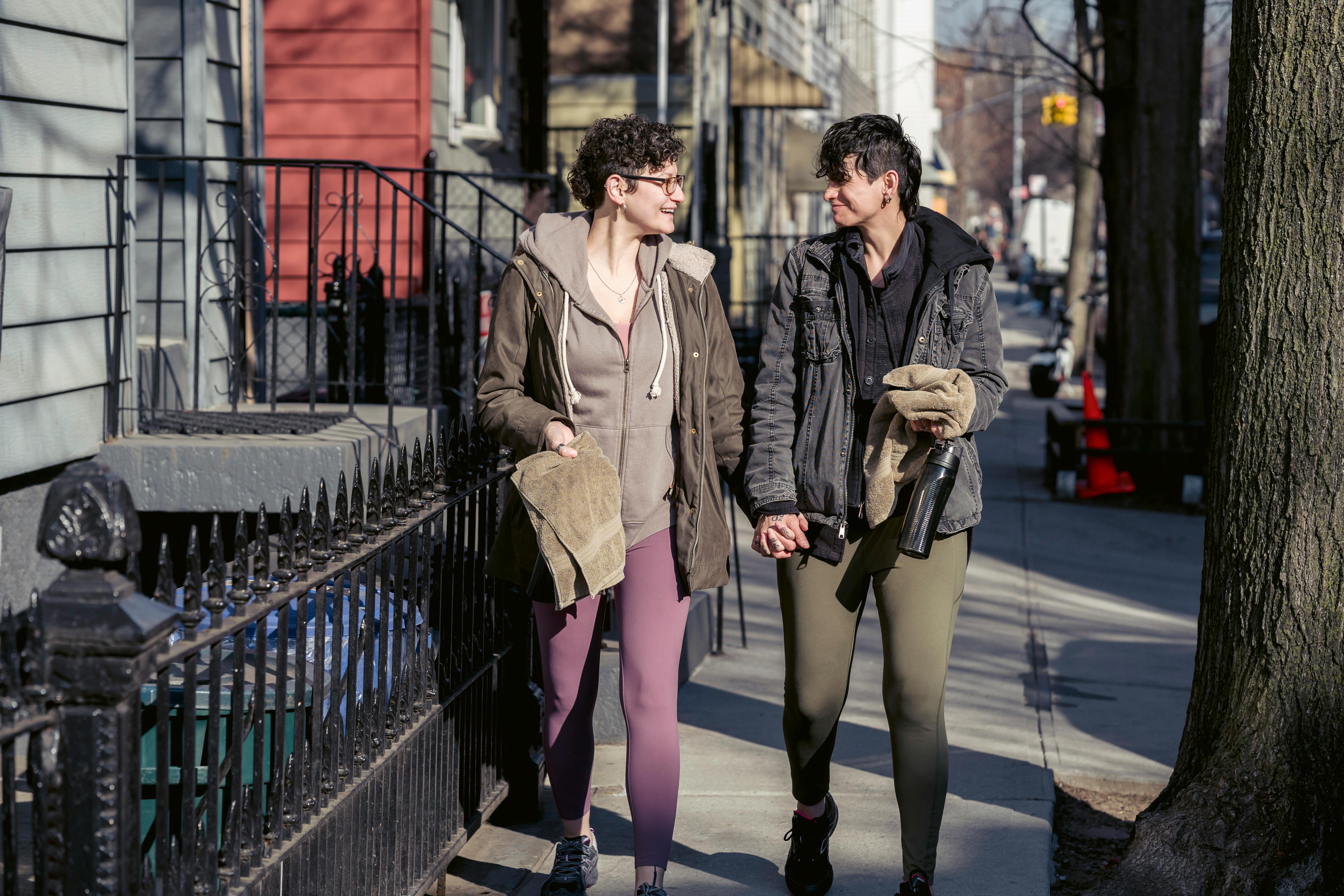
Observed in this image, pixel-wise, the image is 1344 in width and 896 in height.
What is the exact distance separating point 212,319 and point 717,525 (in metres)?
4.40

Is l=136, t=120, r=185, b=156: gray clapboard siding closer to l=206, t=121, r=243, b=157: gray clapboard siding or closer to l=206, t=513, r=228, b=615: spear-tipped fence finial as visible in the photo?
l=206, t=121, r=243, b=157: gray clapboard siding

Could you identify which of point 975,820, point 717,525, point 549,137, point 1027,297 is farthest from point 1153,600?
point 1027,297

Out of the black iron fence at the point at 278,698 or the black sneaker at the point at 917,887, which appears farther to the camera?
the black sneaker at the point at 917,887

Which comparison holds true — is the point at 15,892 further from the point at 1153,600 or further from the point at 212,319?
the point at 1153,600

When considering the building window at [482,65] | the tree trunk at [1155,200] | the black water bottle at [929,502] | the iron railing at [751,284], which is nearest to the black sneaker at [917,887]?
the black water bottle at [929,502]

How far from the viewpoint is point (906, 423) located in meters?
3.57

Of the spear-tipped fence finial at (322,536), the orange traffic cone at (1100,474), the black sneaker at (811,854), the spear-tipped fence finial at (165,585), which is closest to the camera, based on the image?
the spear-tipped fence finial at (165,585)

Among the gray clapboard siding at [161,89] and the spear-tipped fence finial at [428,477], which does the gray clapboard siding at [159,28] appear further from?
the spear-tipped fence finial at [428,477]

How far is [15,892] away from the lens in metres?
2.09

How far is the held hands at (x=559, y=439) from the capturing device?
11.3 feet

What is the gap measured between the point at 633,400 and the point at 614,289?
0.98 ft

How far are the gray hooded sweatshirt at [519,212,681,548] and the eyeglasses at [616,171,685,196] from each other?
0.23 m

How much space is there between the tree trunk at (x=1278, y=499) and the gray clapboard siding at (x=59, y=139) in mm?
4231

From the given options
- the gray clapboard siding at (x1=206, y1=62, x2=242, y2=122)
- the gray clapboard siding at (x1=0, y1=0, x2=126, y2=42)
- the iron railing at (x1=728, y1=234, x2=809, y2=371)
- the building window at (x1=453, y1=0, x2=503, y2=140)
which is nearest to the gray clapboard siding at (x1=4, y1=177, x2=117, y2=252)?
the gray clapboard siding at (x1=0, y1=0, x2=126, y2=42)
